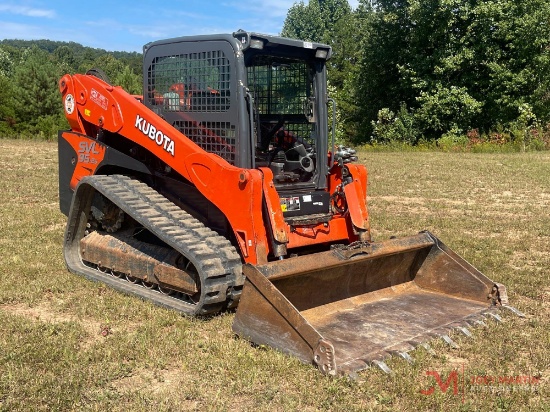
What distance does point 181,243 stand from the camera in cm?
520

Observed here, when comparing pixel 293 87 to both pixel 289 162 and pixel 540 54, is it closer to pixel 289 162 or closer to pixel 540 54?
pixel 289 162

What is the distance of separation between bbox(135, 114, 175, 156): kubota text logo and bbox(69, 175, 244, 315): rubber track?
0.58 metres

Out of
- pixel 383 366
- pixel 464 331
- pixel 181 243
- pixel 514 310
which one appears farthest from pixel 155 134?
pixel 514 310

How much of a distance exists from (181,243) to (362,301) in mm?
1718

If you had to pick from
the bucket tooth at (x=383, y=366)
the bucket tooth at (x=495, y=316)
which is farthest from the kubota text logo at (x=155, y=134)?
the bucket tooth at (x=495, y=316)

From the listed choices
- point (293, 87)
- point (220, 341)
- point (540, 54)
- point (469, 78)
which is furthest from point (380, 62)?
point (220, 341)

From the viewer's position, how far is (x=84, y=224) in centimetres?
683

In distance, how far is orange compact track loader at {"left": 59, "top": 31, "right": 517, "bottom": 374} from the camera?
16.2 ft

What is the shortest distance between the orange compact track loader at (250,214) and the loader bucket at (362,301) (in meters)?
0.01

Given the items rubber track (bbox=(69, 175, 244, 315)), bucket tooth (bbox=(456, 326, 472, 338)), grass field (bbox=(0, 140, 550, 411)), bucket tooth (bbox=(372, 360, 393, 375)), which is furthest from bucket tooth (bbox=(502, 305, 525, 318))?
rubber track (bbox=(69, 175, 244, 315))

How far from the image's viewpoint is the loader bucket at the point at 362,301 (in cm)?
437

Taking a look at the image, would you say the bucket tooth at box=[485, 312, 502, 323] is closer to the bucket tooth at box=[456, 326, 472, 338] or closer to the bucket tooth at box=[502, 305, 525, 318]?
the bucket tooth at box=[502, 305, 525, 318]

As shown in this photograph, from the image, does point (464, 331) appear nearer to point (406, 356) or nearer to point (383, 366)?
point (406, 356)

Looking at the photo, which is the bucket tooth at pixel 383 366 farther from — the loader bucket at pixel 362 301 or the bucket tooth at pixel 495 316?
the bucket tooth at pixel 495 316
